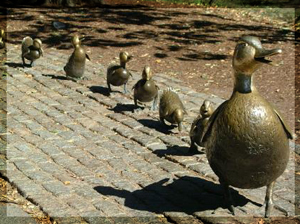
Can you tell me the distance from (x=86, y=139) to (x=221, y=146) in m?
2.98

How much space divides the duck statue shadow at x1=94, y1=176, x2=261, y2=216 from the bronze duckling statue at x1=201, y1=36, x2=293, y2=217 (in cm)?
61

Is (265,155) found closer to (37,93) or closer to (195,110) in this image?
(195,110)

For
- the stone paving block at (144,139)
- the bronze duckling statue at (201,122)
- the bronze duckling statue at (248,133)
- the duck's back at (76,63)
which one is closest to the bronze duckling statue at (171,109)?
the stone paving block at (144,139)

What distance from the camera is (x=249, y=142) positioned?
212 inches

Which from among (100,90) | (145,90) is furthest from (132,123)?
(100,90)

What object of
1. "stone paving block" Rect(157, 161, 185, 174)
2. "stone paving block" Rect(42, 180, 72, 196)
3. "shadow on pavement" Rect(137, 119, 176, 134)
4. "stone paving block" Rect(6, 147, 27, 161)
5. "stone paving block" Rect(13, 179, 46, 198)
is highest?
"shadow on pavement" Rect(137, 119, 176, 134)

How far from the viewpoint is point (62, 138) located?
8.12 m

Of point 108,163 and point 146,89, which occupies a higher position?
point 146,89

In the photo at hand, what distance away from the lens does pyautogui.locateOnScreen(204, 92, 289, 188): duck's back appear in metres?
5.39

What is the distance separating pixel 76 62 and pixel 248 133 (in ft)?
18.9

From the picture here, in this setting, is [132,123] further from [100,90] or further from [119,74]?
[100,90]

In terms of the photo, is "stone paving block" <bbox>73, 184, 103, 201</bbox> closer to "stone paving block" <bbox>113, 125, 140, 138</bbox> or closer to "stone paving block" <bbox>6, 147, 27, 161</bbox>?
"stone paving block" <bbox>6, 147, 27, 161</bbox>

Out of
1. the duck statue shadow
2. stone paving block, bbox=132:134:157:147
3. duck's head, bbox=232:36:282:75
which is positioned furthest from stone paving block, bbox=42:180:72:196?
duck's head, bbox=232:36:282:75

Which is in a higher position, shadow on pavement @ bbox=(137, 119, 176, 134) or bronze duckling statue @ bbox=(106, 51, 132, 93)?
bronze duckling statue @ bbox=(106, 51, 132, 93)
